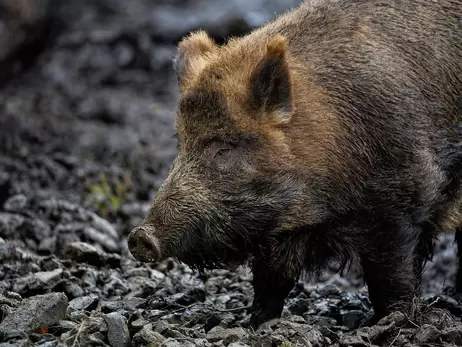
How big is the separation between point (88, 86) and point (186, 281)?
6395mm

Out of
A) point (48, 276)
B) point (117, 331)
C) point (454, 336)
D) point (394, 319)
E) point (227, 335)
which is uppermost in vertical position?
point (48, 276)

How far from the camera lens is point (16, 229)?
28.0ft

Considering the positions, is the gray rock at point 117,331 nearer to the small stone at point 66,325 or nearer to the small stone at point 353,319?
the small stone at point 66,325

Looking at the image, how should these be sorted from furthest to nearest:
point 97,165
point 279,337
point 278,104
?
point 97,165
point 278,104
point 279,337

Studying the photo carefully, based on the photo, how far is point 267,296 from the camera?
6.60 meters

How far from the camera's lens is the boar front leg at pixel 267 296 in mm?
6520

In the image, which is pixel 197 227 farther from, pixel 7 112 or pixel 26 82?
pixel 26 82

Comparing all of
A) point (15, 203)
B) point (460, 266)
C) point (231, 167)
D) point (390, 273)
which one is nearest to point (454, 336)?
point (390, 273)

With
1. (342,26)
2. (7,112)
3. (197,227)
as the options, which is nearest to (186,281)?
(197,227)

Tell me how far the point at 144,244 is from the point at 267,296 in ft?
3.58

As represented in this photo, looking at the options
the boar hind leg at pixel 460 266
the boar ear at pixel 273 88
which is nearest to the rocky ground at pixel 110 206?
the boar hind leg at pixel 460 266

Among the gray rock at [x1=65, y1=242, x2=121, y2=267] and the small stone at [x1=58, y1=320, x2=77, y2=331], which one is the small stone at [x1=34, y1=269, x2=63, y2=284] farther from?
the small stone at [x1=58, y1=320, x2=77, y2=331]

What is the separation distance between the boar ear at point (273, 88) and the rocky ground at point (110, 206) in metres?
1.21

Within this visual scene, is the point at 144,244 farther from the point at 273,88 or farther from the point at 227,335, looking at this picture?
the point at 273,88
